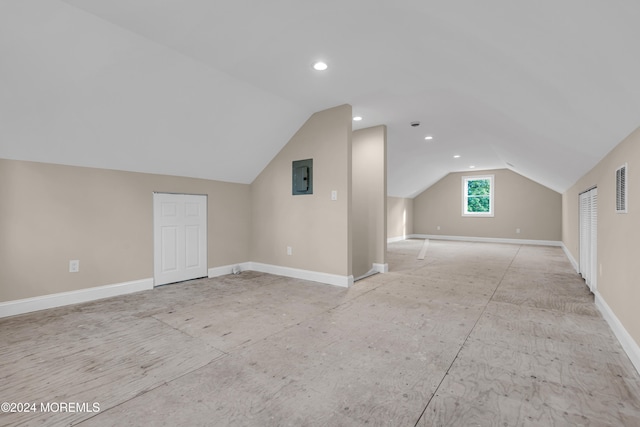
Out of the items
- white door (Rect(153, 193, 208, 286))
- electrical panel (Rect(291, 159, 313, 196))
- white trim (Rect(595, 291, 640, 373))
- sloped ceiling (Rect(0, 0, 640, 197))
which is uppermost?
sloped ceiling (Rect(0, 0, 640, 197))

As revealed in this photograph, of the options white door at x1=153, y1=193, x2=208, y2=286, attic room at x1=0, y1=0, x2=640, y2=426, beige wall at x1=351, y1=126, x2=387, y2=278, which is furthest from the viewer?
beige wall at x1=351, y1=126, x2=387, y2=278

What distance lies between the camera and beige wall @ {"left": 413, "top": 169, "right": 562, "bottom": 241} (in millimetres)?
9117

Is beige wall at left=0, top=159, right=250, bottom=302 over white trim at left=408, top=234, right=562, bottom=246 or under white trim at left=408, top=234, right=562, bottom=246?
over

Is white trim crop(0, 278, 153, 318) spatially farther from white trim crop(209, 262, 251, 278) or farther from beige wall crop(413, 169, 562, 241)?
beige wall crop(413, 169, 562, 241)

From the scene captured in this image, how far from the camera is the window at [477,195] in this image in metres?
10.1

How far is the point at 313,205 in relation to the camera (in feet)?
14.2

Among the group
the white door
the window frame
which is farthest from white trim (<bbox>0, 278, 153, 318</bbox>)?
the window frame

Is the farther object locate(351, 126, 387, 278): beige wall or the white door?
locate(351, 126, 387, 278): beige wall

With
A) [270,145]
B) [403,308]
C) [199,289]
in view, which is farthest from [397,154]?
[199,289]

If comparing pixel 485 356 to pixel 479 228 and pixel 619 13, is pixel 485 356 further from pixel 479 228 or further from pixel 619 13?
pixel 479 228

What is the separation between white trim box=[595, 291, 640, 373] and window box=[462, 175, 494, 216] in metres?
7.59

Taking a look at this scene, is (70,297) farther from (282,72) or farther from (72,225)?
(282,72)

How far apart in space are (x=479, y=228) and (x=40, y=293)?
11138mm

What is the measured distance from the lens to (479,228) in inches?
400
